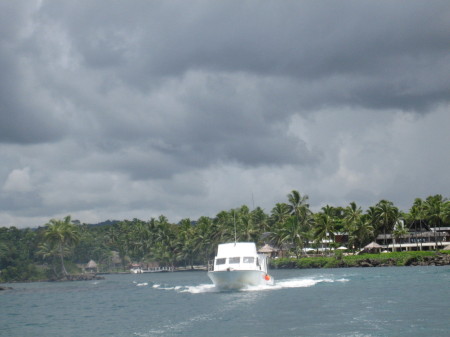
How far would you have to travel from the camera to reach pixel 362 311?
36.3 m

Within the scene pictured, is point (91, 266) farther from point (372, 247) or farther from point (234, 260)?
point (234, 260)

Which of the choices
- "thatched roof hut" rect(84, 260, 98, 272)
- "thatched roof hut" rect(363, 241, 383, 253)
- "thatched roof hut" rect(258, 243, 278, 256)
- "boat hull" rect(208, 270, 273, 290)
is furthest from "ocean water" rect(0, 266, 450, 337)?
"thatched roof hut" rect(84, 260, 98, 272)

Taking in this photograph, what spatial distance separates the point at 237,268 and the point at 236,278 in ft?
4.25

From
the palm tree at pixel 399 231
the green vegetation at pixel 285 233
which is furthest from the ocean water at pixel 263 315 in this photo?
the palm tree at pixel 399 231

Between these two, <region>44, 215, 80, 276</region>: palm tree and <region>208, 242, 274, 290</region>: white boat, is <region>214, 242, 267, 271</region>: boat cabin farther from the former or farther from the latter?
<region>44, 215, 80, 276</region>: palm tree

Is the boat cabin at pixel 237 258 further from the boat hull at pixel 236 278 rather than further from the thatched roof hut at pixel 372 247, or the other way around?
the thatched roof hut at pixel 372 247

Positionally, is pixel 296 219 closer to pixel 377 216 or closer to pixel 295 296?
pixel 377 216

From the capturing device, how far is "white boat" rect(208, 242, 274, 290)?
5388cm

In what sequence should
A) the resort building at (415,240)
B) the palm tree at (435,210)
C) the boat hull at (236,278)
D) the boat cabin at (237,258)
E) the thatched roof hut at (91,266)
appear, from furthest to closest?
the thatched roof hut at (91,266)
the resort building at (415,240)
the palm tree at (435,210)
the boat cabin at (237,258)
the boat hull at (236,278)

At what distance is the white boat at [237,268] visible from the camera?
53875 mm

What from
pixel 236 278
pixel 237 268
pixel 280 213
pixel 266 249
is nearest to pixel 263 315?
pixel 236 278

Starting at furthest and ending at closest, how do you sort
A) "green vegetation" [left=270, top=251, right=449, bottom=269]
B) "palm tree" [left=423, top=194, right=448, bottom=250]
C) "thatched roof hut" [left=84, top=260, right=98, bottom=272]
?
"thatched roof hut" [left=84, top=260, right=98, bottom=272], "palm tree" [left=423, top=194, right=448, bottom=250], "green vegetation" [left=270, top=251, right=449, bottom=269]

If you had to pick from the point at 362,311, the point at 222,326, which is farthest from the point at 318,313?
the point at 222,326

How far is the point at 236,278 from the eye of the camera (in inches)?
2125
